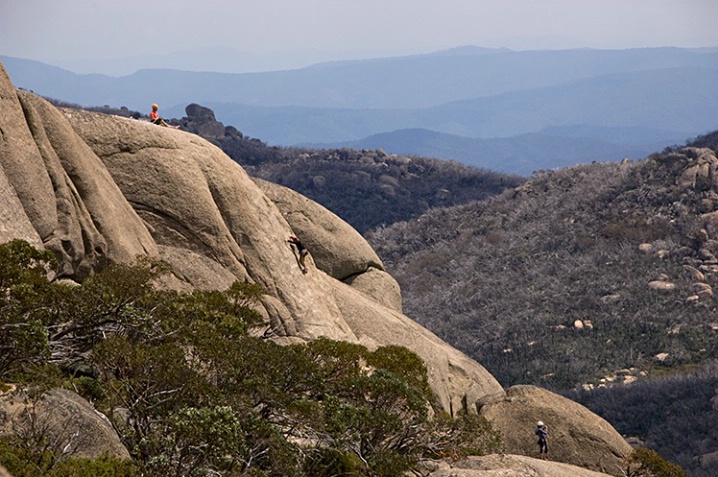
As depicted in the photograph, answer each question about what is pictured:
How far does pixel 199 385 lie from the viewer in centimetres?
1786

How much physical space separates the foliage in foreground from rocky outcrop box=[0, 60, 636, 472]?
6.58ft

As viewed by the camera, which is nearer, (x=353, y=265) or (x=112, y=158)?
(x=112, y=158)

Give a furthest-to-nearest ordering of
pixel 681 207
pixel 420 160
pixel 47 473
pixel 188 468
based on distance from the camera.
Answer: pixel 420 160 < pixel 681 207 < pixel 188 468 < pixel 47 473

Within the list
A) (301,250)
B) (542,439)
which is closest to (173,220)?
(301,250)

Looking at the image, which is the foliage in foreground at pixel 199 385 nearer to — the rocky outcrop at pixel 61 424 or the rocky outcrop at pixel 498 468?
the rocky outcrop at pixel 61 424

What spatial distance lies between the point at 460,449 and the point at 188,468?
744 cm

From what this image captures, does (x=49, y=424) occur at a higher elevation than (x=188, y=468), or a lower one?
higher

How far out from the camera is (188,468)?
16281 mm

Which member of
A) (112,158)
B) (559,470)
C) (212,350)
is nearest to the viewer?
(212,350)

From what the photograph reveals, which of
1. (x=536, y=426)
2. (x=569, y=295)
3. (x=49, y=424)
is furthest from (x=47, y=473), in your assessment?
(x=569, y=295)

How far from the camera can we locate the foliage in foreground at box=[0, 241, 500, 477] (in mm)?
16188

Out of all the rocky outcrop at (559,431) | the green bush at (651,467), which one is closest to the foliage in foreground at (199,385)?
the green bush at (651,467)

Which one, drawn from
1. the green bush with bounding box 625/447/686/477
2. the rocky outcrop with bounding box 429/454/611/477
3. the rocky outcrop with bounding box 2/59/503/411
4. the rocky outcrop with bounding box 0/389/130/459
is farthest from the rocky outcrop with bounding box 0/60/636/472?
the rocky outcrop with bounding box 429/454/611/477

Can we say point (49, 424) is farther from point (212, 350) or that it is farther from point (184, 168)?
point (184, 168)
